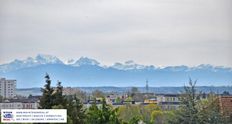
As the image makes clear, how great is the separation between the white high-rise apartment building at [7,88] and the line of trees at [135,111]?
0.88ft

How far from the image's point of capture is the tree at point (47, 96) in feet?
15.7

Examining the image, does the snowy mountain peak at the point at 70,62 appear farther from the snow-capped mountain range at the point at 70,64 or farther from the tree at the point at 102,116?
the tree at the point at 102,116

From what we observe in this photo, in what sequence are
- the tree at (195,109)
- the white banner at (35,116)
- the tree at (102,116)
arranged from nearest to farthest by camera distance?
the white banner at (35,116), the tree at (102,116), the tree at (195,109)

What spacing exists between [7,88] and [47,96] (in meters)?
0.39

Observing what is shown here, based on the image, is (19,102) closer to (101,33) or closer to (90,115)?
(90,115)

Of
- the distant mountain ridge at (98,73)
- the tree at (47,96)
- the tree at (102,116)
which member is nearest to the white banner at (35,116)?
the tree at (47,96)

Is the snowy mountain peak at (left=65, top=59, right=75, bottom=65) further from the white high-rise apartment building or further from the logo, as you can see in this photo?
the logo

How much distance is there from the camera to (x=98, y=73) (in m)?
5.11

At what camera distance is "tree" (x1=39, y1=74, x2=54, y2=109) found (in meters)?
4.78

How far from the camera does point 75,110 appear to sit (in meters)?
4.87

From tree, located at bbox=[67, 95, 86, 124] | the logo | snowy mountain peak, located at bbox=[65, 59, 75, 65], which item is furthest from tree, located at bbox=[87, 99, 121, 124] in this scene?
the logo

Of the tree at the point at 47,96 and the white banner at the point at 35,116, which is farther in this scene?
the tree at the point at 47,96

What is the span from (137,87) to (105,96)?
321 mm

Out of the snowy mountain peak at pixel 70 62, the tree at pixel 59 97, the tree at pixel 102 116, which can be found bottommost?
the tree at pixel 102 116
